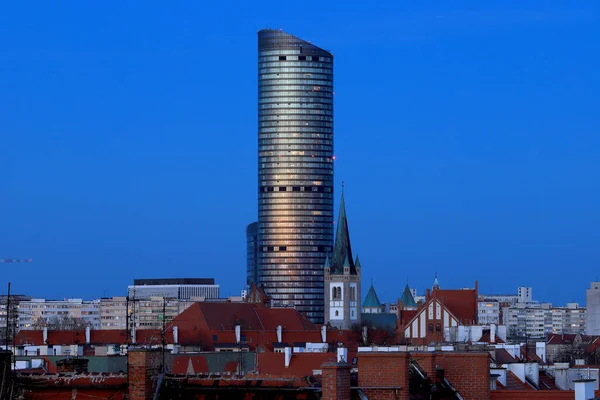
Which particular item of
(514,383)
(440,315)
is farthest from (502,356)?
(440,315)

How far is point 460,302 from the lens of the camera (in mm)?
187125

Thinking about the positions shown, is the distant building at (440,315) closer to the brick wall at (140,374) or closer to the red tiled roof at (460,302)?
the red tiled roof at (460,302)

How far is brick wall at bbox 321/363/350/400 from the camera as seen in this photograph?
30.7m

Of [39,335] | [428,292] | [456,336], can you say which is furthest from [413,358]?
[428,292]

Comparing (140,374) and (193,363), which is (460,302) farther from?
(140,374)

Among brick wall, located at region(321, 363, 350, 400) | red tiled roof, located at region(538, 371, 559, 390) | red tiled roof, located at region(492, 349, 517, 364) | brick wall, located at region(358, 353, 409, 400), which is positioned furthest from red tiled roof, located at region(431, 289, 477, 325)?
brick wall, located at region(321, 363, 350, 400)

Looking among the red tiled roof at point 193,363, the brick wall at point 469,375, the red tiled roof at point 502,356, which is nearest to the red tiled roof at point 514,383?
the brick wall at point 469,375

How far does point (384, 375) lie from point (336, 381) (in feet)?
5.61

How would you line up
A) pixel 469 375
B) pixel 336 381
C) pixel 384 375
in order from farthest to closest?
pixel 469 375, pixel 384 375, pixel 336 381

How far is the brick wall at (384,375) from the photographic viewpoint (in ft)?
104

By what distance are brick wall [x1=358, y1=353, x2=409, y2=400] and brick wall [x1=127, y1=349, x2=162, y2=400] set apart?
4.42 metres

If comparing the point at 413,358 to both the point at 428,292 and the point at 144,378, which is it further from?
the point at 428,292

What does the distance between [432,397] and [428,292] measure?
498 feet

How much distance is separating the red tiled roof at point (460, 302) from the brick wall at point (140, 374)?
496ft
